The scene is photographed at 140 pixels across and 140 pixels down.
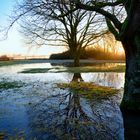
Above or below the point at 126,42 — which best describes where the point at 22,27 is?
above

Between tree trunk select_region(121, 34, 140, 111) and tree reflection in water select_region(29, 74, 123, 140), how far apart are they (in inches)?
22.1

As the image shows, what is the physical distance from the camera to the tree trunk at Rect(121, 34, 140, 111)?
31.6ft

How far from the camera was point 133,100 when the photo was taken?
967 centimetres

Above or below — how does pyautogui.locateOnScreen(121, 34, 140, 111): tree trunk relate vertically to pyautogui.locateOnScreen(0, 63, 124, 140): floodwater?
above

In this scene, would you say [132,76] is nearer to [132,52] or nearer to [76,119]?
[132,52]

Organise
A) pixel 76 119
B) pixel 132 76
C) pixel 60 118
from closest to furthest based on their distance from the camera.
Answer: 1. pixel 76 119
2. pixel 60 118
3. pixel 132 76

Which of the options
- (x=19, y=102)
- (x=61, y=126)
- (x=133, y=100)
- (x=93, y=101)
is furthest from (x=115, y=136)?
(x=19, y=102)

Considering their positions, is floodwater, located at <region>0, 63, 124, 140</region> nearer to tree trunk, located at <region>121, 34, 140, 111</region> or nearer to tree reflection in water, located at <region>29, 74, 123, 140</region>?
tree reflection in water, located at <region>29, 74, 123, 140</region>

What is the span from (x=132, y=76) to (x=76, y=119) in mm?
2627

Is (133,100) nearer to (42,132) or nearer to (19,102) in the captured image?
(42,132)

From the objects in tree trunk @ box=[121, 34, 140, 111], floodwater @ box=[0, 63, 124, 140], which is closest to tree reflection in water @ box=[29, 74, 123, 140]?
floodwater @ box=[0, 63, 124, 140]

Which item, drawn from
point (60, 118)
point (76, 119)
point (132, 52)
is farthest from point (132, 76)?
point (60, 118)

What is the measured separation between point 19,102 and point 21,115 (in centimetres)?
254

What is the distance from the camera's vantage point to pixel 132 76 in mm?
9836
